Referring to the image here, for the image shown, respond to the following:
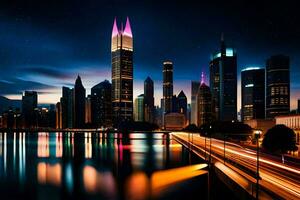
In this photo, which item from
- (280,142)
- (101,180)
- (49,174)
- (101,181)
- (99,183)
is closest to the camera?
(99,183)

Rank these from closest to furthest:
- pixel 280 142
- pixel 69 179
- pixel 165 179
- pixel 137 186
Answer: pixel 137 186 < pixel 165 179 < pixel 69 179 < pixel 280 142

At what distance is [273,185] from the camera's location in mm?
24219

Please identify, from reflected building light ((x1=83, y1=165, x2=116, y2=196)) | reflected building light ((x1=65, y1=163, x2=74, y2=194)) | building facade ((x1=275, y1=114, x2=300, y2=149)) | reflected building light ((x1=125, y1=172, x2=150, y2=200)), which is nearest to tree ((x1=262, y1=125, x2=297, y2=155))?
reflected building light ((x1=125, y1=172, x2=150, y2=200))

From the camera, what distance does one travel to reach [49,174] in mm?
47875

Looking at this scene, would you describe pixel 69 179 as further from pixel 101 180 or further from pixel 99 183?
Answer: pixel 99 183

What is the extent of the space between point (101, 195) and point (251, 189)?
566 inches

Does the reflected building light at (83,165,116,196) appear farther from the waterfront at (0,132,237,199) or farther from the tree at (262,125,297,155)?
the tree at (262,125,297,155)

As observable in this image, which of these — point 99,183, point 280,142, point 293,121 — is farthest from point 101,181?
point 293,121

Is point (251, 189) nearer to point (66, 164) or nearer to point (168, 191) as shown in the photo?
point (168, 191)

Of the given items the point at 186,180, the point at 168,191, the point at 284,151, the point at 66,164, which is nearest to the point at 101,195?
the point at 168,191

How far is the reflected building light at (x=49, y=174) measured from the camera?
→ 42.0 metres

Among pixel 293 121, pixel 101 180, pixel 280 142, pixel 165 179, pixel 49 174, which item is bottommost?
pixel 49 174

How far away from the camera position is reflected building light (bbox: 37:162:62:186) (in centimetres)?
4203

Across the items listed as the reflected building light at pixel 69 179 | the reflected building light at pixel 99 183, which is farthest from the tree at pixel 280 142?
the reflected building light at pixel 69 179
